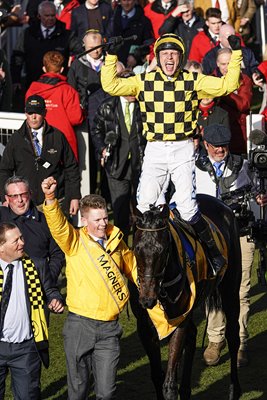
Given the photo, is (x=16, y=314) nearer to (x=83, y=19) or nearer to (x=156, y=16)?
(x=83, y=19)

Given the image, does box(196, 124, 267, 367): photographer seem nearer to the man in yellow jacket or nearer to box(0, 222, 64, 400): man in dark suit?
the man in yellow jacket

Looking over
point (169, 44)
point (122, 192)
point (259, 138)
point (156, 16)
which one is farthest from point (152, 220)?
point (156, 16)

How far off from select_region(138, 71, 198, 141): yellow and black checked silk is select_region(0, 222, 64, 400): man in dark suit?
1.85 m

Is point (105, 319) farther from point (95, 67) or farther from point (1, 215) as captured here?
point (95, 67)

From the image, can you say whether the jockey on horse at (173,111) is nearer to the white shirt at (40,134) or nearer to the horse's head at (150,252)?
the horse's head at (150,252)

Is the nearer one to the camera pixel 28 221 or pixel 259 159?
pixel 28 221

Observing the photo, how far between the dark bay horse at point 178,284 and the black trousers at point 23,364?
0.83m

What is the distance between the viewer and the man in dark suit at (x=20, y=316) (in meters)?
7.84

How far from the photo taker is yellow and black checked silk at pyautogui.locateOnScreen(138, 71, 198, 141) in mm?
9172

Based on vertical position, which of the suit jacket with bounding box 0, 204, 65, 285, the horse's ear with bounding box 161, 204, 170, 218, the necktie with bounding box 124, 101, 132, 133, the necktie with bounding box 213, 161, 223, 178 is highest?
the necktie with bounding box 124, 101, 132, 133

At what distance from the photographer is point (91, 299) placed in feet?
26.1

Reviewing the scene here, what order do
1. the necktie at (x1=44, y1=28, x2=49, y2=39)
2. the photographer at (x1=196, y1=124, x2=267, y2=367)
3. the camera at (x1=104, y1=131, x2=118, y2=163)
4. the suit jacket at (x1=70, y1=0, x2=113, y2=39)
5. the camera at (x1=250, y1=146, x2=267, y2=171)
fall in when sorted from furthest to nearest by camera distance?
the suit jacket at (x1=70, y1=0, x2=113, y2=39), the necktie at (x1=44, y1=28, x2=49, y2=39), the camera at (x1=104, y1=131, x2=118, y2=163), the photographer at (x1=196, y1=124, x2=267, y2=367), the camera at (x1=250, y1=146, x2=267, y2=171)

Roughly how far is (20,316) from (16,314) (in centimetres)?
3

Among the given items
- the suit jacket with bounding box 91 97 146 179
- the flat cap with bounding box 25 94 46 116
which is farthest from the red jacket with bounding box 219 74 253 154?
the flat cap with bounding box 25 94 46 116
